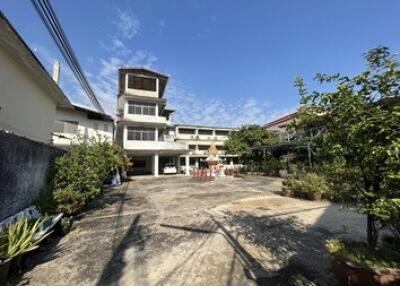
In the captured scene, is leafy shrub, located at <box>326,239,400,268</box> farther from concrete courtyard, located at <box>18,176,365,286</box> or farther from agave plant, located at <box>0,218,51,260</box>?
agave plant, located at <box>0,218,51,260</box>

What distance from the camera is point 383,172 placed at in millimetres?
2748

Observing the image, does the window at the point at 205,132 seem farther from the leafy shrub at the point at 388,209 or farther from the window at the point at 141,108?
the leafy shrub at the point at 388,209

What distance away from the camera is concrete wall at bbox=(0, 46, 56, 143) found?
7844mm

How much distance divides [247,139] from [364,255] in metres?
30.8

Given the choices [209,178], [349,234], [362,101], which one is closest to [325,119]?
[362,101]

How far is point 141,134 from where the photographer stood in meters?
25.7

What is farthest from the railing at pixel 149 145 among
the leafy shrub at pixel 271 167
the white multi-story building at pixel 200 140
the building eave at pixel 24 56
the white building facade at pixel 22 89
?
the white multi-story building at pixel 200 140

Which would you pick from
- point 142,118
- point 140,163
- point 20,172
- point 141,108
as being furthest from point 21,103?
point 140,163

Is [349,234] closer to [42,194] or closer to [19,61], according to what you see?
[42,194]

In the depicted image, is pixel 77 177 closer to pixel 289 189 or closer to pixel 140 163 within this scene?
pixel 289 189

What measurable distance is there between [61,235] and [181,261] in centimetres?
357

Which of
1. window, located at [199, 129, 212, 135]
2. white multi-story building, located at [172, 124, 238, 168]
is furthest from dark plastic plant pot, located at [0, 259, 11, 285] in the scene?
window, located at [199, 129, 212, 135]

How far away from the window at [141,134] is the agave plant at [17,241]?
21.2m

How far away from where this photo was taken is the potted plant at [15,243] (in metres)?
3.53
